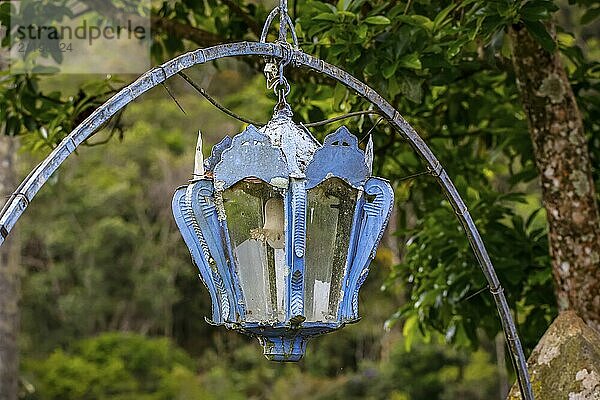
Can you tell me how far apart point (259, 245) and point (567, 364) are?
702mm

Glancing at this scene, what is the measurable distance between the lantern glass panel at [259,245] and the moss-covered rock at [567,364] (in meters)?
0.64

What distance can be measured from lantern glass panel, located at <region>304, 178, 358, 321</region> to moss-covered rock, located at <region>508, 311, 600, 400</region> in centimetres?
58

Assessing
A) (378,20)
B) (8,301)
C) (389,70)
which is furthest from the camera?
(8,301)

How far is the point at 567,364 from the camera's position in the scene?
160cm

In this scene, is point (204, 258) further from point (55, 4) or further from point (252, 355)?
point (252, 355)

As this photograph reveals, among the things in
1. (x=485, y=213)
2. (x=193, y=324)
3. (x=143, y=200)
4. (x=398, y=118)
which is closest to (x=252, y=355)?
(x=193, y=324)

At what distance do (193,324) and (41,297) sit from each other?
1.47 meters

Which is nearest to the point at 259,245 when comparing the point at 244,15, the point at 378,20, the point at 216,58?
the point at 216,58

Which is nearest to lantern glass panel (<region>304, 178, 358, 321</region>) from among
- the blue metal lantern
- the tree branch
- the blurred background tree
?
the blue metal lantern

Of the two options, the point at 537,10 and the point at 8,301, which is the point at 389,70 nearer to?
the point at 537,10

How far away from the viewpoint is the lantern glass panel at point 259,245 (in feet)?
3.84

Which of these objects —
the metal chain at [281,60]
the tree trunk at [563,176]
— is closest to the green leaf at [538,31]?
the tree trunk at [563,176]

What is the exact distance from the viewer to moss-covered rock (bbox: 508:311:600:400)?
1577mm

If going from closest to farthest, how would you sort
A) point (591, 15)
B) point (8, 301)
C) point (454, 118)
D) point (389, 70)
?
point (389, 70)
point (591, 15)
point (454, 118)
point (8, 301)
